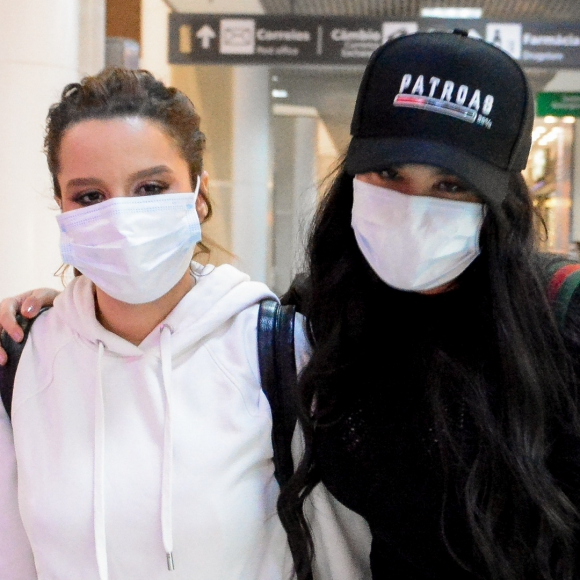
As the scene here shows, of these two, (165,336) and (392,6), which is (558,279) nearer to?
(165,336)

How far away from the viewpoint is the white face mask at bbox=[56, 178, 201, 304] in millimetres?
1203

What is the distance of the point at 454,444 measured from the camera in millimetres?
1008

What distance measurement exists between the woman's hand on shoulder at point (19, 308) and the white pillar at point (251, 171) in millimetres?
4059

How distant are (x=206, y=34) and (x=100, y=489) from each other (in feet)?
10.9

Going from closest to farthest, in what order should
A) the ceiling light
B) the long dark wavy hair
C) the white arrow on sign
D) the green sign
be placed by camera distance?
1. the long dark wavy hair
2. the white arrow on sign
3. the ceiling light
4. the green sign

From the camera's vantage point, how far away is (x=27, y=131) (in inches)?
105

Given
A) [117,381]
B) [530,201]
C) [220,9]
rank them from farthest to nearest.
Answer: [220,9], [117,381], [530,201]

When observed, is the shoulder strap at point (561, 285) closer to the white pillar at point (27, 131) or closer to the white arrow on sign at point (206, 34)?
the white pillar at point (27, 131)

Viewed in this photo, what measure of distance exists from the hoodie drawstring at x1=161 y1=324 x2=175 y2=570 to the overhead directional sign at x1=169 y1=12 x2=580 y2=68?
3058 mm

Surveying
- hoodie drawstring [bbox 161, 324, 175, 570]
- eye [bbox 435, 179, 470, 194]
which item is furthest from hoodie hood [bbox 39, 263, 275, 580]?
eye [bbox 435, 179, 470, 194]

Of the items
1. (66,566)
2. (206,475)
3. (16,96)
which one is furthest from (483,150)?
(16,96)

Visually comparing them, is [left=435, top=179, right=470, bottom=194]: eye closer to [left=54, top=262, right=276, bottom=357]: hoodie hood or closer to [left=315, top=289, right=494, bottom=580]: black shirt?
[left=315, top=289, right=494, bottom=580]: black shirt

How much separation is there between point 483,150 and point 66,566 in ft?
3.39

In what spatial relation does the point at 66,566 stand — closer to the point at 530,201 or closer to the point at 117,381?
the point at 117,381
